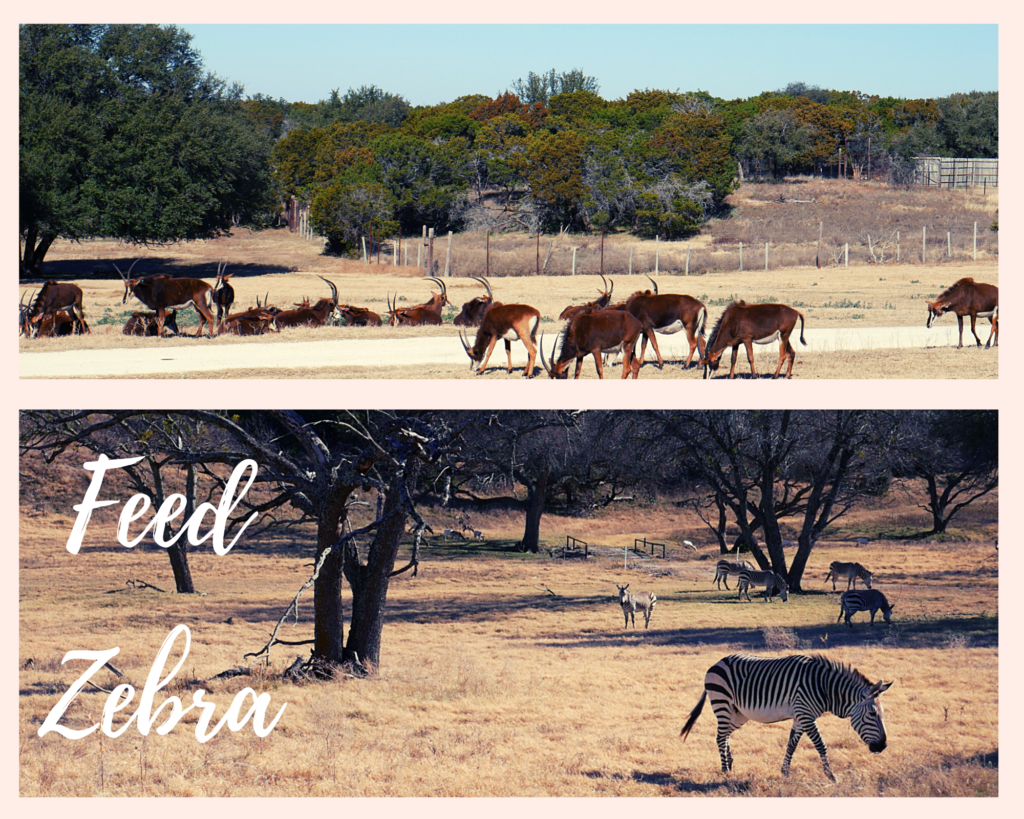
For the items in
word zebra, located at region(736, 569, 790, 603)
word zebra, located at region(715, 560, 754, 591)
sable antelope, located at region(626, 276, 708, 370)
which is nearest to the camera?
sable antelope, located at region(626, 276, 708, 370)

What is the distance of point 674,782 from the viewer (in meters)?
9.52

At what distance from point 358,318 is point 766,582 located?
31.6ft

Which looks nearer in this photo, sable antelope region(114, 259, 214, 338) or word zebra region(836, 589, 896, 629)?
word zebra region(836, 589, 896, 629)

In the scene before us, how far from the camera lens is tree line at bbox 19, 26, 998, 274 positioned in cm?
3553

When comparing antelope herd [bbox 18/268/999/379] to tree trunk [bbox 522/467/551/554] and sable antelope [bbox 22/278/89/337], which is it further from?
tree trunk [bbox 522/467/551/554]

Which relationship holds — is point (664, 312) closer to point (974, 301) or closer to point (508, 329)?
point (508, 329)

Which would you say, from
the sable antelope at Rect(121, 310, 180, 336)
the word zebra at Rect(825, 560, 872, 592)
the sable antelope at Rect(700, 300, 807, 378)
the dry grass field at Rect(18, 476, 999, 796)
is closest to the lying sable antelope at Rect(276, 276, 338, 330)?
the sable antelope at Rect(121, 310, 180, 336)

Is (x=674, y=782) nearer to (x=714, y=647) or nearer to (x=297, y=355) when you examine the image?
(x=714, y=647)

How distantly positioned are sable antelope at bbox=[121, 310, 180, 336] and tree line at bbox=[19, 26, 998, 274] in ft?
54.7

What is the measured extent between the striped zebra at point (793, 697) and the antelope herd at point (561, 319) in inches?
203

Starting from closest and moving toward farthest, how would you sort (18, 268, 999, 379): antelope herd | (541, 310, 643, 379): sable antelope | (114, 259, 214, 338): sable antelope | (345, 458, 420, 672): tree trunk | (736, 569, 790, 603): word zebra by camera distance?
(345, 458, 420, 672): tree trunk, (541, 310, 643, 379): sable antelope, (18, 268, 999, 379): antelope herd, (114, 259, 214, 338): sable antelope, (736, 569, 790, 603): word zebra

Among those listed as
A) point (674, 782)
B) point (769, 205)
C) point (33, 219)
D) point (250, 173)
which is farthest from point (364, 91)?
point (674, 782)

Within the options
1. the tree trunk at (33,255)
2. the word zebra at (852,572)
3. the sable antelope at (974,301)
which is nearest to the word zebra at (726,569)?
the word zebra at (852,572)

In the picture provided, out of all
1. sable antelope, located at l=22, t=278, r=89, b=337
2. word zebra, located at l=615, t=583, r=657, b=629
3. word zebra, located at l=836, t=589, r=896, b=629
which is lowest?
word zebra, located at l=615, t=583, r=657, b=629
